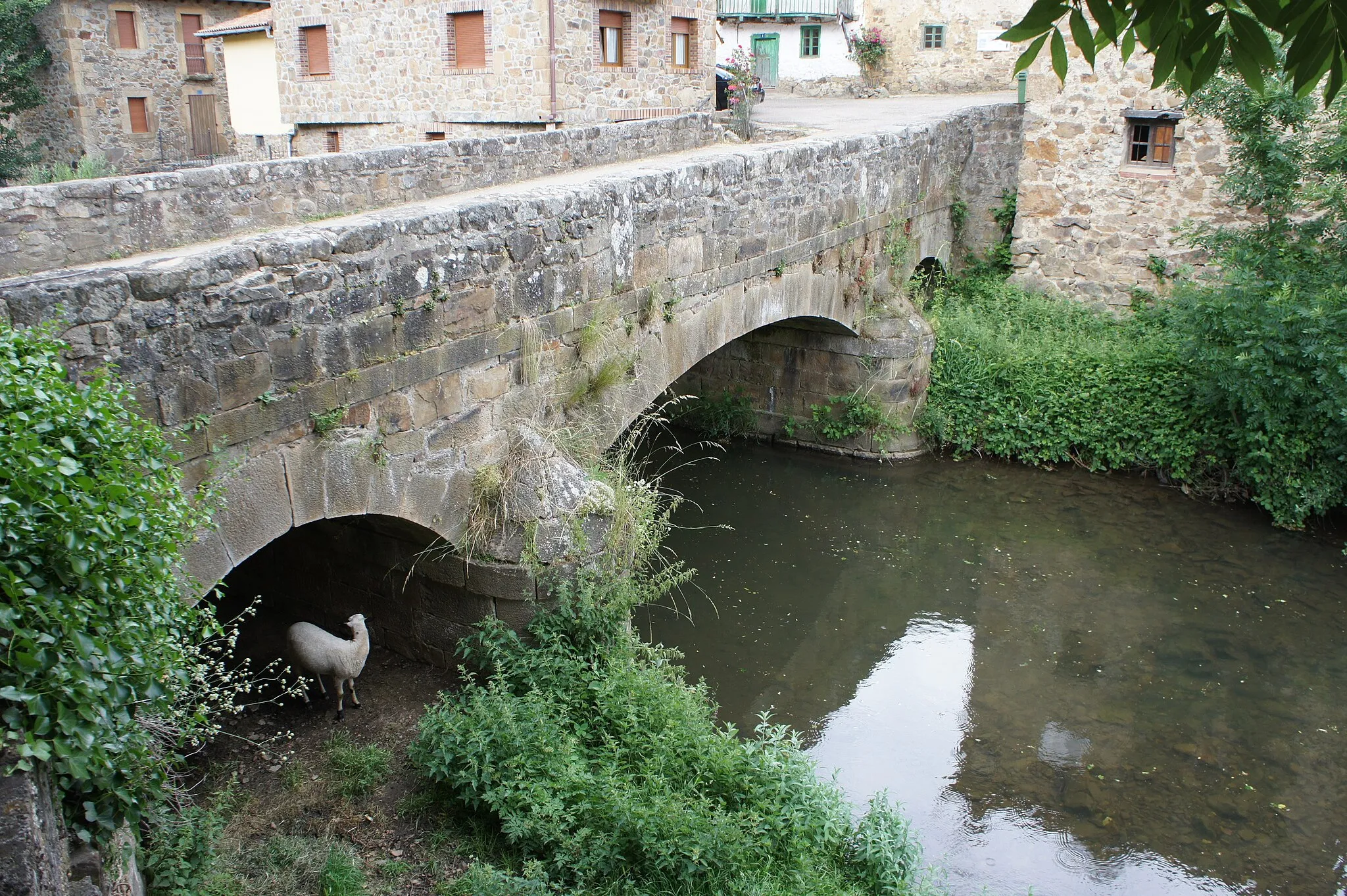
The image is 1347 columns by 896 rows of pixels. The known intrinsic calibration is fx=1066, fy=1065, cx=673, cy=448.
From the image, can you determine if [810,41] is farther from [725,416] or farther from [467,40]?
[725,416]

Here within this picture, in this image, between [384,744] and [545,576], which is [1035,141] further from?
[384,744]

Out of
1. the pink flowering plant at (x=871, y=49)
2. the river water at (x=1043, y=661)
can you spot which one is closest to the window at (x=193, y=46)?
the pink flowering plant at (x=871, y=49)

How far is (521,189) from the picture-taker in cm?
688

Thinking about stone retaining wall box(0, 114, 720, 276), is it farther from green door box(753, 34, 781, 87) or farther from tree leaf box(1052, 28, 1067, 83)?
green door box(753, 34, 781, 87)

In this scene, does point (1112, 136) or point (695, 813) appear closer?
point (695, 813)

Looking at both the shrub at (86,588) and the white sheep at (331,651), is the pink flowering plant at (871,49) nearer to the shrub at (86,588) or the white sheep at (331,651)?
the white sheep at (331,651)

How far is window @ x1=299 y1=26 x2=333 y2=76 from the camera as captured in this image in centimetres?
1802


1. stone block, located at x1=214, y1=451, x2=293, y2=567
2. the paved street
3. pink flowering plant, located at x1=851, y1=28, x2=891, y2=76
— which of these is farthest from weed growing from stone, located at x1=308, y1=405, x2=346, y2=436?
pink flowering plant, located at x1=851, y1=28, x2=891, y2=76

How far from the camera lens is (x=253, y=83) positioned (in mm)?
20266

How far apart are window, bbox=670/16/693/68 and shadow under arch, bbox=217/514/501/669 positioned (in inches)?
499

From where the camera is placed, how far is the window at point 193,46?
22875 mm

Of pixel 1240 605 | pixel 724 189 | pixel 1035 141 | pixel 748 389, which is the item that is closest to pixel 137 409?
pixel 724 189

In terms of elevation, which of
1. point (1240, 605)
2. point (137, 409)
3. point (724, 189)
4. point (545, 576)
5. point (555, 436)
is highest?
point (724, 189)

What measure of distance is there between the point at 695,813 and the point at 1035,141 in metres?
10.6
